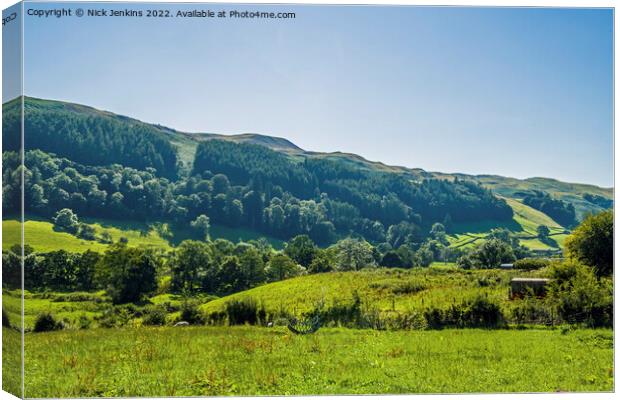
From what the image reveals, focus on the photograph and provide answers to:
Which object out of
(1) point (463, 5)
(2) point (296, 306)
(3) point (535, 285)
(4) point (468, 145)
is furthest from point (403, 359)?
(1) point (463, 5)

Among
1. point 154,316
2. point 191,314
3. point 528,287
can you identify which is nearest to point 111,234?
point 154,316

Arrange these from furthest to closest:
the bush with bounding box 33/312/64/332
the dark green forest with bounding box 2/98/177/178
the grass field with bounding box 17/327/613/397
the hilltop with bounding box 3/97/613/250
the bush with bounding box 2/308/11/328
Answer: the hilltop with bounding box 3/97/613/250
the dark green forest with bounding box 2/98/177/178
the bush with bounding box 33/312/64/332
the bush with bounding box 2/308/11/328
the grass field with bounding box 17/327/613/397

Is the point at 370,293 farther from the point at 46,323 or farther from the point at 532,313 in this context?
the point at 46,323

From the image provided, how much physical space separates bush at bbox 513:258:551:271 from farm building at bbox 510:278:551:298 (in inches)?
10.2

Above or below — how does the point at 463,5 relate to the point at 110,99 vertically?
above

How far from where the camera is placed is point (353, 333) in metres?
16.6

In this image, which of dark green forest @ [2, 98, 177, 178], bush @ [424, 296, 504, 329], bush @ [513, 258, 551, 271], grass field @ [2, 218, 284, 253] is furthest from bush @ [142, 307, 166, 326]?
bush @ [513, 258, 551, 271]

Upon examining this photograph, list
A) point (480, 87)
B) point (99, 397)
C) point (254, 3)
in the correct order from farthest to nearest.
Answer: point (480, 87)
point (254, 3)
point (99, 397)

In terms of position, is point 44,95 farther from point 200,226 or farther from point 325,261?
point 325,261

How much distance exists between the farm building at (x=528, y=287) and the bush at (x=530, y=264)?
26 cm

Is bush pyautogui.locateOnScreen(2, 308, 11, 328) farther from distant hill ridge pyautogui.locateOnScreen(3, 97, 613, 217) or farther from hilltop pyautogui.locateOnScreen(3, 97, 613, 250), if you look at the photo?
distant hill ridge pyautogui.locateOnScreen(3, 97, 613, 217)

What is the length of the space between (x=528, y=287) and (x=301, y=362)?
5319 millimetres

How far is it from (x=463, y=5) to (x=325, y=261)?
591 cm

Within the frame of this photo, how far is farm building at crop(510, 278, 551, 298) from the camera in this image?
17609 millimetres
